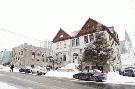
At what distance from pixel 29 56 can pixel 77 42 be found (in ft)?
76.1

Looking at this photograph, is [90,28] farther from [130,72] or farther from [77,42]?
[130,72]

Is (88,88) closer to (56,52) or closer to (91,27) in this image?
(91,27)

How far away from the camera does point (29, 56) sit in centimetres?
6800

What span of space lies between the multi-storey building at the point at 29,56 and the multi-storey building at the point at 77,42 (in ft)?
48.5

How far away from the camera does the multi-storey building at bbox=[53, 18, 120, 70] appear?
1849 inches

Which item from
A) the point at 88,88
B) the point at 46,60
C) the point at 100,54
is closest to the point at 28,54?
the point at 46,60

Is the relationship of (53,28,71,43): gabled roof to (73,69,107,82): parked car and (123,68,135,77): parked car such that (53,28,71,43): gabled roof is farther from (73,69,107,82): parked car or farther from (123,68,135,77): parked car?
(73,69,107,82): parked car

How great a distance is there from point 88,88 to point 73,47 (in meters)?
32.3

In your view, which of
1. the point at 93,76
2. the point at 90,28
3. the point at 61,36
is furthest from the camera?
the point at 61,36

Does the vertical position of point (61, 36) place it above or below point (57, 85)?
above

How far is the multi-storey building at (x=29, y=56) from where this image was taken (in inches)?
2677

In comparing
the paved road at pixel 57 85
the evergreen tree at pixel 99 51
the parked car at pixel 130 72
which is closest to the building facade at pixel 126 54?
the parked car at pixel 130 72

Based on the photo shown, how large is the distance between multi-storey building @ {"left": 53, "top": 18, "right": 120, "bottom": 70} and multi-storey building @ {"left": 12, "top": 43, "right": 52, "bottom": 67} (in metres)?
14.8

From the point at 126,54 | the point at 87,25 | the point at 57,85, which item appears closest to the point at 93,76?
the point at 57,85
